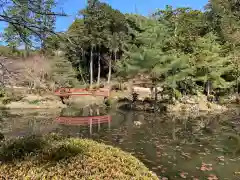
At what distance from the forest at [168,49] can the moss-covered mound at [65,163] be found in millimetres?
6428

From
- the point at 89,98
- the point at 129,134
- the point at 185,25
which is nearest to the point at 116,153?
the point at 129,134

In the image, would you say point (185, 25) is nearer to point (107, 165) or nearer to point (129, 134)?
point (129, 134)

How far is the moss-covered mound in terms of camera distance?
3.56m

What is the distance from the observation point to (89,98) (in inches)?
1003

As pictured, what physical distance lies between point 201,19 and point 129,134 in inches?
1025

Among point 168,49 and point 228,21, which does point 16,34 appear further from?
point 228,21

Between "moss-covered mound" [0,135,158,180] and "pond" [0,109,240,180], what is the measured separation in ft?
8.55

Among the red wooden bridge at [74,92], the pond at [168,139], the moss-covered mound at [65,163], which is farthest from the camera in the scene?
the red wooden bridge at [74,92]

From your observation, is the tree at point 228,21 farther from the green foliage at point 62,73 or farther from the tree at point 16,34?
the tree at point 16,34

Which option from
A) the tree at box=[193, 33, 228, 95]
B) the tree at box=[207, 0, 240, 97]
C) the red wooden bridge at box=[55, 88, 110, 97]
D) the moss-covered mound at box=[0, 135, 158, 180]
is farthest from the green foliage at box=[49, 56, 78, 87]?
the moss-covered mound at box=[0, 135, 158, 180]

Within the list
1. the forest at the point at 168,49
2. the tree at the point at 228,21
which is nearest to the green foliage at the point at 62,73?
the forest at the point at 168,49

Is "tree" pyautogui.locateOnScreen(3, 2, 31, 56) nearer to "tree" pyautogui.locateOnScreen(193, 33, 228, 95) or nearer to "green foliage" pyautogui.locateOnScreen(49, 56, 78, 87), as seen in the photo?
"tree" pyautogui.locateOnScreen(193, 33, 228, 95)

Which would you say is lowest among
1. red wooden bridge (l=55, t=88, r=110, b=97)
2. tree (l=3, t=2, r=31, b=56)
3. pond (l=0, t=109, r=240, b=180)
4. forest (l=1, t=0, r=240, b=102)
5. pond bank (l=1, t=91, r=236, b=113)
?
pond (l=0, t=109, r=240, b=180)

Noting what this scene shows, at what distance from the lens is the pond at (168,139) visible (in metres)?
6.99
